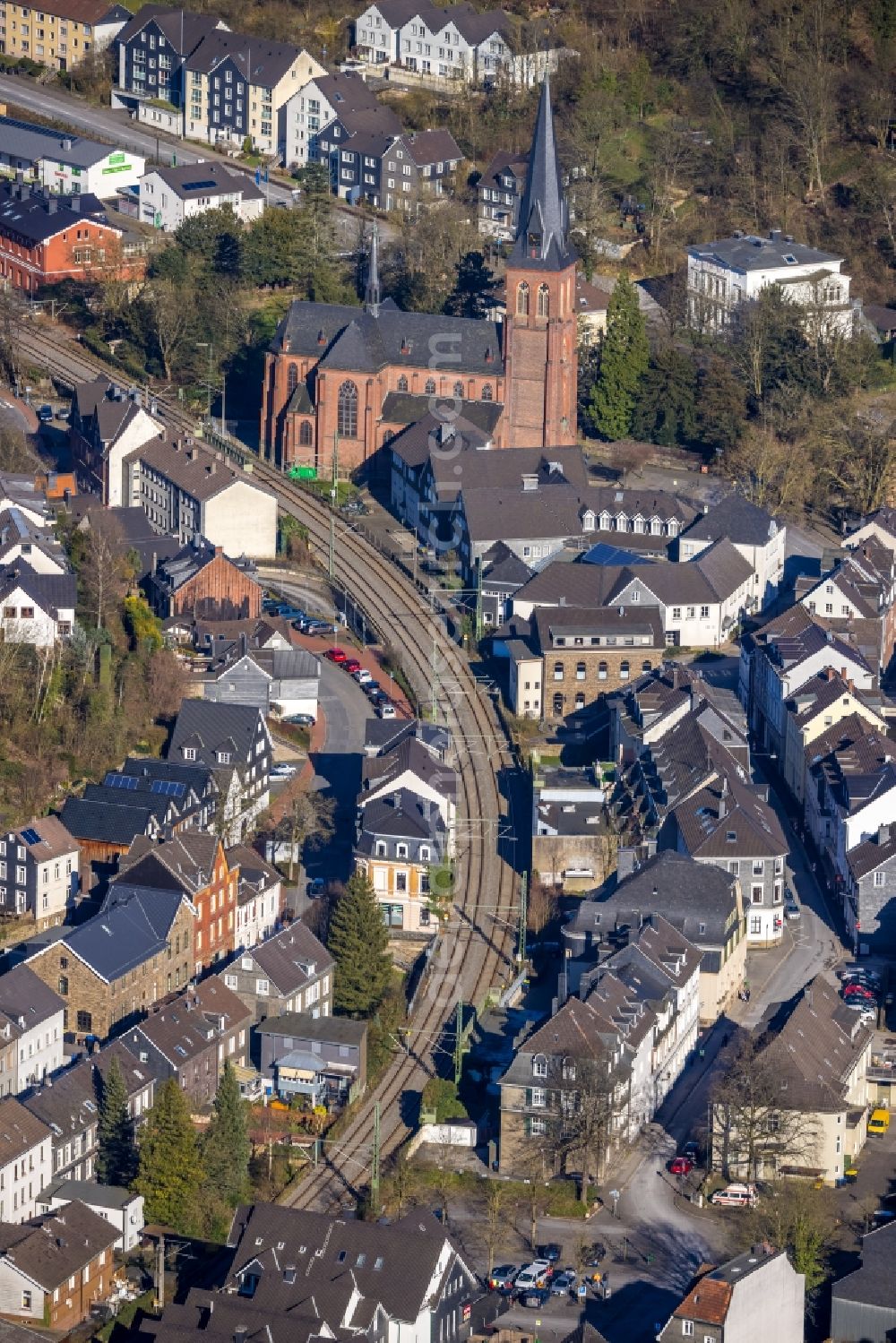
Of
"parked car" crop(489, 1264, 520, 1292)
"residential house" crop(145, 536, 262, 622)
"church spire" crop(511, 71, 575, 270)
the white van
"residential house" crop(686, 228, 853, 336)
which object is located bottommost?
the white van

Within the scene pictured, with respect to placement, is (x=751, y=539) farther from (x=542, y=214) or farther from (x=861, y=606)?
(x=542, y=214)

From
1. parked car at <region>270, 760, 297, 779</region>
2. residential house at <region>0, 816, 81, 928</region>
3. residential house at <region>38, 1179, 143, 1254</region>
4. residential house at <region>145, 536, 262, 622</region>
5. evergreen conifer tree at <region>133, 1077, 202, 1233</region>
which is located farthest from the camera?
residential house at <region>145, 536, 262, 622</region>

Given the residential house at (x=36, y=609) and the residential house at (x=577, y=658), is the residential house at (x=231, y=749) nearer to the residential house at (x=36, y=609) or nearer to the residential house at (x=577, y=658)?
the residential house at (x=36, y=609)

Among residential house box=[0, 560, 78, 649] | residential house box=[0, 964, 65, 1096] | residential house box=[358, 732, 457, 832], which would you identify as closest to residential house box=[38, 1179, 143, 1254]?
residential house box=[0, 964, 65, 1096]

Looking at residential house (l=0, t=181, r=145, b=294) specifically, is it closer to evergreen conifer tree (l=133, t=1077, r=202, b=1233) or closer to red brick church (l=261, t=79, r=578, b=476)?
red brick church (l=261, t=79, r=578, b=476)

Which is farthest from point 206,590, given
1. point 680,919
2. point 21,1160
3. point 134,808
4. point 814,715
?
point 21,1160

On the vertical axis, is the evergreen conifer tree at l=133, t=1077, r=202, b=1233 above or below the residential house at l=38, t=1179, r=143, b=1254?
above

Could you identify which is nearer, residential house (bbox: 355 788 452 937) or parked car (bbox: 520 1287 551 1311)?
parked car (bbox: 520 1287 551 1311)

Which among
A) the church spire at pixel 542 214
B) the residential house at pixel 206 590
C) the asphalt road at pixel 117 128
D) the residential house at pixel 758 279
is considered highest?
the church spire at pixel 542 214

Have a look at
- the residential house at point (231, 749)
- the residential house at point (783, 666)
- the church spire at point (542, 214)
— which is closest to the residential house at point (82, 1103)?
the residential house at point (231, 749)
